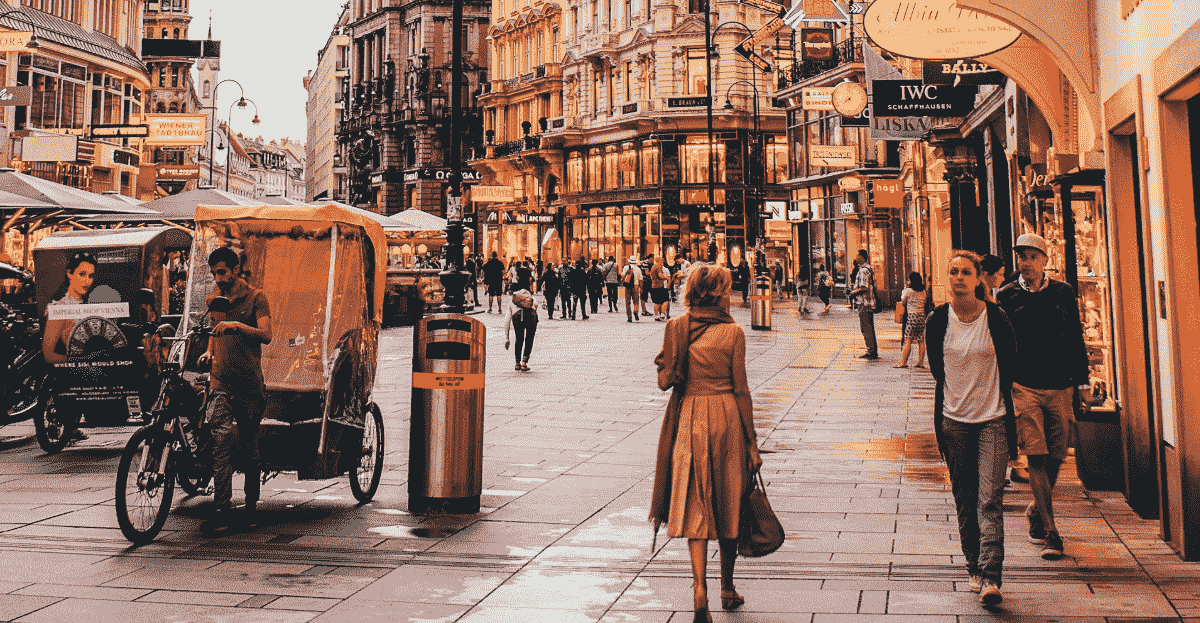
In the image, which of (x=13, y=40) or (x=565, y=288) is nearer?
(x=13, y=40)

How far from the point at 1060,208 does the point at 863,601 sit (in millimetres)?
4711

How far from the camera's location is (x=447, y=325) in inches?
299

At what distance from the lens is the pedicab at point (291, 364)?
22.3 ft

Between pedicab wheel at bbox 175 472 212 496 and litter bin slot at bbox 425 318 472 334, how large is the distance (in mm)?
1844

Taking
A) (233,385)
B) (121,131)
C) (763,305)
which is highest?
(121,131)

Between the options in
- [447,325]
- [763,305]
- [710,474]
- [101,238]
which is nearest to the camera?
[710,474]

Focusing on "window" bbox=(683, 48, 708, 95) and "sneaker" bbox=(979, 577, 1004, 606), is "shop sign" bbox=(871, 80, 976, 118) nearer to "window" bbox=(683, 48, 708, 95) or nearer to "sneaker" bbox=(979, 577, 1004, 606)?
"sneaker" bbox=(979, 577, 1004, 606)

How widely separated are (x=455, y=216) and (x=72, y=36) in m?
39.4

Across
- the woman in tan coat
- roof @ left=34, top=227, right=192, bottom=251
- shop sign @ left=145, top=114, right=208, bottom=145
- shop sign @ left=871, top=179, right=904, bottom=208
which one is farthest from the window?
the woman in tan coat

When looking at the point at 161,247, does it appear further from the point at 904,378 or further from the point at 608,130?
the point at 608,130

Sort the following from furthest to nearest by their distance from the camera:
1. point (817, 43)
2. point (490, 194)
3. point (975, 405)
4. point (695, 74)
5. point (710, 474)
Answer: point (695, 74) < point (490, 194) < point (817, 43) < point (975, 405) < point (710, 474)

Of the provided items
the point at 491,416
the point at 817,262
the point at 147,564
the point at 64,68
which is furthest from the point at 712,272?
the point at 64,68

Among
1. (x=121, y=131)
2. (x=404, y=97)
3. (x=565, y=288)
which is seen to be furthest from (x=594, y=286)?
(x=404, y=97)

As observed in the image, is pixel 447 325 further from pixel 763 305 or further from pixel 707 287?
pixel 763 305
